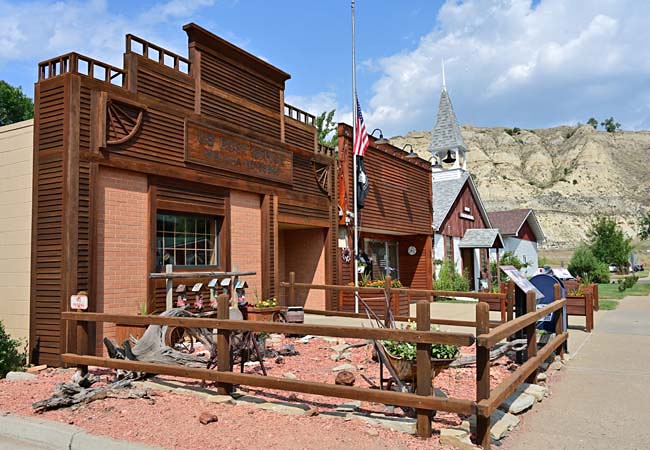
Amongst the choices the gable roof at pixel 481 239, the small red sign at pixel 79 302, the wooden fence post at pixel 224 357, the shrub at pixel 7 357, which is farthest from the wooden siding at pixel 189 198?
the gable roof at pixel 481 239

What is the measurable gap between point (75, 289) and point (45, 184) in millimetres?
1744

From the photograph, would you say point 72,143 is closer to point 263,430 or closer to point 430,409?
point 263,430

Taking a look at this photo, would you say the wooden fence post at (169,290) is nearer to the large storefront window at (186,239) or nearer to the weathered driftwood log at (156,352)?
the large storefront window at (186,239)

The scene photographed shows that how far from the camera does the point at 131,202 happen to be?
30.7 ft

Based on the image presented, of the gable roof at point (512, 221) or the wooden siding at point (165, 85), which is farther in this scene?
the gable roof at point (512, 221)

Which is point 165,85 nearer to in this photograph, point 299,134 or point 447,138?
point 299,134

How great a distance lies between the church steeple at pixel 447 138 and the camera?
95.8 feet

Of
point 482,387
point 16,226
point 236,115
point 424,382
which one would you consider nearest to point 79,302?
point 16,226

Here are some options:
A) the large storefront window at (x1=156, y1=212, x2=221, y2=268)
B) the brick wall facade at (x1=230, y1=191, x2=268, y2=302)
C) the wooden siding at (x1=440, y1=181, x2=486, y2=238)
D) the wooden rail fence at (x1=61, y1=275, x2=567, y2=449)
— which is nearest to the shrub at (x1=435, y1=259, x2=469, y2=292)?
the wooden siding at (x1=440, y1=181, x2=486, y2=238)

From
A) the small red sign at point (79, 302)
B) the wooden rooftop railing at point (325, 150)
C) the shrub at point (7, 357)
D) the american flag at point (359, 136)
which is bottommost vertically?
the shrub at point (7, 357)

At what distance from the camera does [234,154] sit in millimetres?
11680

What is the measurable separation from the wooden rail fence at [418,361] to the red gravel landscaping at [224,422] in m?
0.28

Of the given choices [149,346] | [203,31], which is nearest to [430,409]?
[149,346]

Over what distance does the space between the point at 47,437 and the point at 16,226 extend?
4.85 metres
